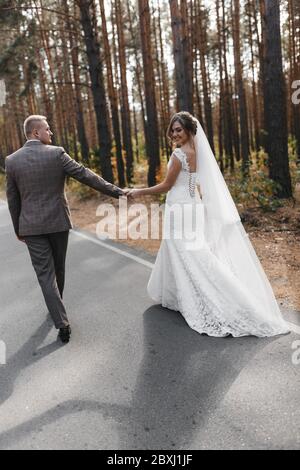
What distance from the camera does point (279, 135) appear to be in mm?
10797

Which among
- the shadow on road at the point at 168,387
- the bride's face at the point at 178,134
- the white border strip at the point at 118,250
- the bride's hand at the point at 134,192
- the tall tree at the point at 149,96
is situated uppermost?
the tall tree at the point at 149,96

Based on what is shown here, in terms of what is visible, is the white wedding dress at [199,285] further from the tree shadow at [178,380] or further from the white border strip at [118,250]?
the white border strip at [118,250]

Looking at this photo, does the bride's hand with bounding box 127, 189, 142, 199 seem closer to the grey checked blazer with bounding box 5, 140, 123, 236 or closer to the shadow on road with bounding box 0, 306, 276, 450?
the grey checked blazer with bounding box 5, 140, 123, 236

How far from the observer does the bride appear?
15.1 feet

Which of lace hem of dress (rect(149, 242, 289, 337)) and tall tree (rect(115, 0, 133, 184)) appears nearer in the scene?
lace hem of dress (rect(149, 242, 289, 337))

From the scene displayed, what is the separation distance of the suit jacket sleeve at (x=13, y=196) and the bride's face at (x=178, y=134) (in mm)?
1813

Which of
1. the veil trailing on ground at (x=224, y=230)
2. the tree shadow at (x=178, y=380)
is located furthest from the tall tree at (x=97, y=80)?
the tree shadow at (x=178, y=380)

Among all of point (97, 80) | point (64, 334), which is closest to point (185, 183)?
point (64, 334)

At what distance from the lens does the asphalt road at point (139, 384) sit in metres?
3.04

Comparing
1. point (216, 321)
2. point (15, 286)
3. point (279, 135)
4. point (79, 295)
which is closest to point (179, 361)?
point (216, 321)

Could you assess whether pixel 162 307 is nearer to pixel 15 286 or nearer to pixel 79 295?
pixel 79 295

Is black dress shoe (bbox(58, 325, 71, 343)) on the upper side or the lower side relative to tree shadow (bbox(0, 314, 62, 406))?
upper

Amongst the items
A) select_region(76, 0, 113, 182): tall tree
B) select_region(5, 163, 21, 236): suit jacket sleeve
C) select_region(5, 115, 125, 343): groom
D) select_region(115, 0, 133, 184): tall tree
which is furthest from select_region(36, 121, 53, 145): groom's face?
select_region(115, 0, 133, 184): tall tree

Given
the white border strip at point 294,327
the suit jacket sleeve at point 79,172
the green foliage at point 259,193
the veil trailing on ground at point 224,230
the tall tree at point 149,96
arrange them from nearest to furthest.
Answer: the white border strip at point 294,327
the suit jacket sleeve at point 79,172
the veil trailing on ground at point 224,230
the green foliage at point 259,193
the tall tree at point 149,96
